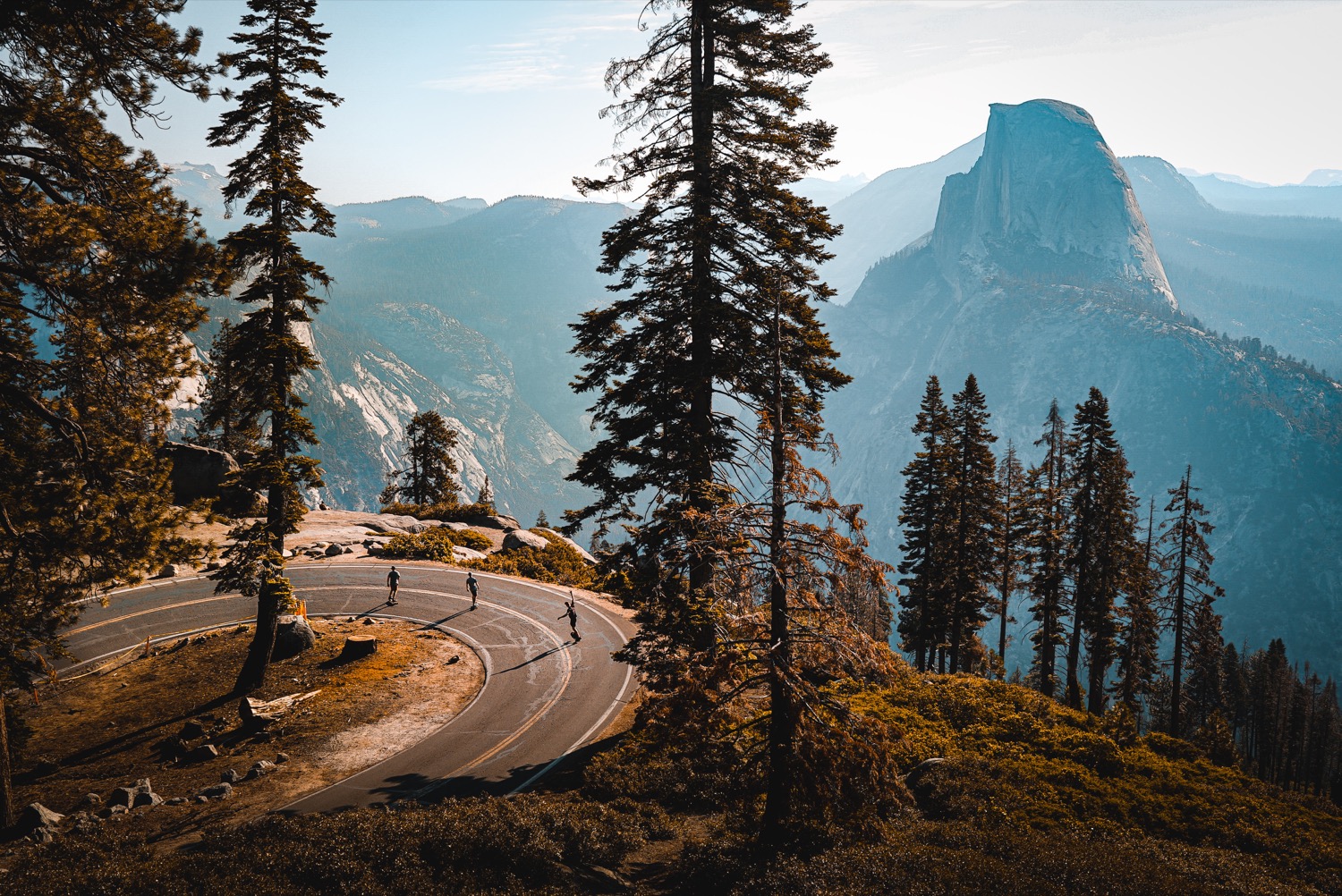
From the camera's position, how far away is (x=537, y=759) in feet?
59.2

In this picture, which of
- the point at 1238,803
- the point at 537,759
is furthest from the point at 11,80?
the point at 1238,803

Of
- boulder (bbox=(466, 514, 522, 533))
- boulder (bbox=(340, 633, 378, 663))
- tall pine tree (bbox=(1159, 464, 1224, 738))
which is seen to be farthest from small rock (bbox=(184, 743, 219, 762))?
tall pine tree (bbox=(1159, 464, 1224, 738))

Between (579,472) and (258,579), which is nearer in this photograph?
(579,472)

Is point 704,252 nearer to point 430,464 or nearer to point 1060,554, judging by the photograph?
point 1060,554

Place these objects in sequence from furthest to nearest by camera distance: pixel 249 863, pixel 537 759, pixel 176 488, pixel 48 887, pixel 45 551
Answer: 1. pixel 176 488
2. pixel 537 759
3. pixel 45 551
4. pixel 249 863
5. pixel 48 887

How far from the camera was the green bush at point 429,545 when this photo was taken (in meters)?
40.1

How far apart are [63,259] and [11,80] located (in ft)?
8.50

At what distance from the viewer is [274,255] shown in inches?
773

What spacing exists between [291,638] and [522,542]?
19.8 m

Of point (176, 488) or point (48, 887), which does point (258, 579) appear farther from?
point (176, 488)

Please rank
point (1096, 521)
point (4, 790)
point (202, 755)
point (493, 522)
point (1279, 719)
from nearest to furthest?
point (4, 790) → point (202, 755) → point (1096, 521) → point (493, 522) → point (1279, 719)

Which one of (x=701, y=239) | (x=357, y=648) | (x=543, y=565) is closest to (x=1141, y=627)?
(x=543, y=565)

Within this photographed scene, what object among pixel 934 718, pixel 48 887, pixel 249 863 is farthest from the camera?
pixel 934 718

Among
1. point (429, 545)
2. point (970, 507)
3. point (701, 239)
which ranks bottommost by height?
point (429, 545)
